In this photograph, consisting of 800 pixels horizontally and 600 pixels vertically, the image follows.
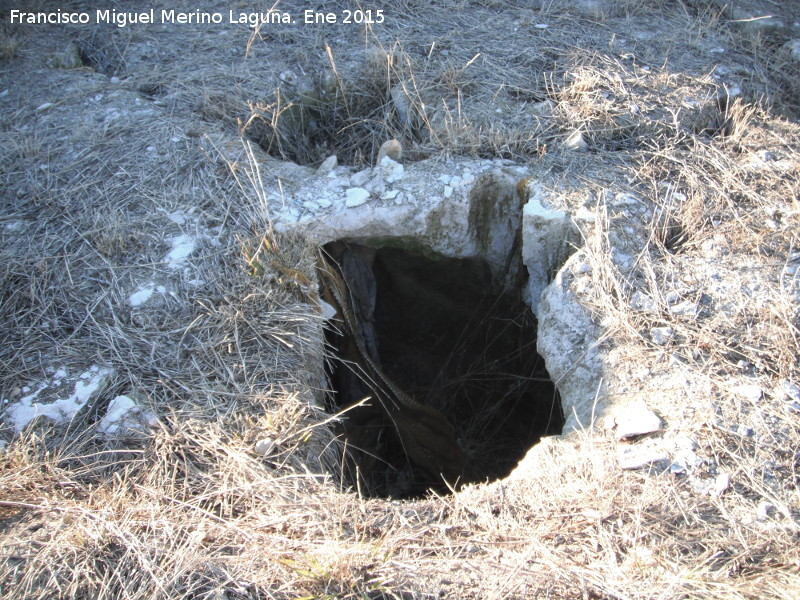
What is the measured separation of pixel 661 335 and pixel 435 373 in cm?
149

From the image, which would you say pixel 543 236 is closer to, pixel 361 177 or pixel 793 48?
pixel 361 177

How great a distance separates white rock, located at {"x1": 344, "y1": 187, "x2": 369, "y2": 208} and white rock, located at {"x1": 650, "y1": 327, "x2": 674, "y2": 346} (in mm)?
1145

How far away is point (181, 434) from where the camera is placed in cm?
168

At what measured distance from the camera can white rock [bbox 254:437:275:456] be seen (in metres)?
1.65

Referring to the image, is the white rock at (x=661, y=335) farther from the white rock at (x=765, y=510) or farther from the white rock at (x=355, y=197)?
the white rock at (x=355, y=197)

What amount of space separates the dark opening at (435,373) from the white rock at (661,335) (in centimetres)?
62

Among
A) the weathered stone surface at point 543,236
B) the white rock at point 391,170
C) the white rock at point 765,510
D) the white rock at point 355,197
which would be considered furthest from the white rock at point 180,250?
the white rock at point 765,510

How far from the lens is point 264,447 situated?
165 cm

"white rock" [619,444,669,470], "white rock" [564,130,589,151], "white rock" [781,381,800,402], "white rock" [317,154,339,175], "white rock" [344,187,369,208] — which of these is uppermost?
"white rock" [564,130,589,151]

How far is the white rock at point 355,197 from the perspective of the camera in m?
2.26

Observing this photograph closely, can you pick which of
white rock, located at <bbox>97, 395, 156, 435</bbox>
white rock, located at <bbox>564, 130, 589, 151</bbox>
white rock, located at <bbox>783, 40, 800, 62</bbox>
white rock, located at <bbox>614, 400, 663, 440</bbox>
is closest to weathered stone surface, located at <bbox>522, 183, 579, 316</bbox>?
white rock, located at <bbox>564, 130, 589, 151</bbox>

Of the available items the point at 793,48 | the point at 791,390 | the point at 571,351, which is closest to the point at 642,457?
the point at 571,351

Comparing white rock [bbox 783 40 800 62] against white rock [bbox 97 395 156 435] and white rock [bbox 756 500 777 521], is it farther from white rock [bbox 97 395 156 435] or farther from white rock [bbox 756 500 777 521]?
white rock [bbox 97 395 156 435]

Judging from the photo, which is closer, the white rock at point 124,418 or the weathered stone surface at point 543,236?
the white rock at point 124,418
